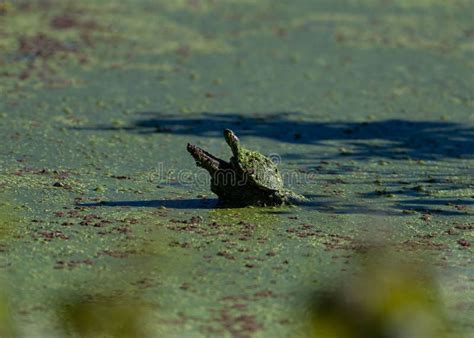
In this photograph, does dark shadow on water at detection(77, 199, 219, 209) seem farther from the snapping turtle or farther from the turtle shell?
the turtle shell

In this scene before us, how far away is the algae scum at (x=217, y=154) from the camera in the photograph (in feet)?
14.5

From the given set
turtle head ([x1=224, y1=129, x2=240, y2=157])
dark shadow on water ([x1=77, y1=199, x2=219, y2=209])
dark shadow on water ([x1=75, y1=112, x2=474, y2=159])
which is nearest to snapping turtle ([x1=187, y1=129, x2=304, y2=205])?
turtle head ([x1=224, y1=129, x2=240, y2=157])

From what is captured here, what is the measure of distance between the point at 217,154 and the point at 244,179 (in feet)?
5.14

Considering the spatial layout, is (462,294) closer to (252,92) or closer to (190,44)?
(252,92)

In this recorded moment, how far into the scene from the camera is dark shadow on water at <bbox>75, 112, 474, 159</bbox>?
7.80 metres

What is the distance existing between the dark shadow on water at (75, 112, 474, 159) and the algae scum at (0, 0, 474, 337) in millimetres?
25

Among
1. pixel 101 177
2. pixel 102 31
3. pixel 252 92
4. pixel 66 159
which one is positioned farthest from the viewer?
pixel 102 31

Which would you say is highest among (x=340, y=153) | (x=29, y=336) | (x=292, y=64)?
(x=292, y=64)

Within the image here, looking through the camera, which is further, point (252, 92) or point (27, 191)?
point (252, 92)

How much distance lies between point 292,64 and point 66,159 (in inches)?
154

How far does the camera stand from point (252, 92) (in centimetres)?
941

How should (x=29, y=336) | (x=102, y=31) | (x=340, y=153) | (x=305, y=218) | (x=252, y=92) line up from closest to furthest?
(x=29, y=336) < (x=305, y=218) < (x=340, y=153) < (x=252, y=92) < (x=102, y=31)

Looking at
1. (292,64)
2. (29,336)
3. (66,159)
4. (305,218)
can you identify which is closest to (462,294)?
(305,218)

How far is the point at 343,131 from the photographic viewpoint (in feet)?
27.0
